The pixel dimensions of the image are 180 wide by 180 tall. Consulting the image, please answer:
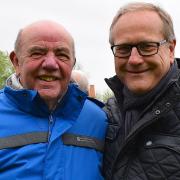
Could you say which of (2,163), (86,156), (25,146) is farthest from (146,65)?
(2,163)

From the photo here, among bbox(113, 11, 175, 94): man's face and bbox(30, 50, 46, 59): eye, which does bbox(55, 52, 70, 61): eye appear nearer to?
bbox(30, 50, 46, 59): eye

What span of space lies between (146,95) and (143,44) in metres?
0.36

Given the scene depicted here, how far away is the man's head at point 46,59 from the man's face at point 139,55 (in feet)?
1.78

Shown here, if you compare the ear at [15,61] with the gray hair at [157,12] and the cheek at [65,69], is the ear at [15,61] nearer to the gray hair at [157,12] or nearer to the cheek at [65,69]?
the cheek at [65,69]

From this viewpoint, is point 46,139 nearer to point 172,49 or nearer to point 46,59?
point 46,59

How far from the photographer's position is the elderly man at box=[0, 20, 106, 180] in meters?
2.93

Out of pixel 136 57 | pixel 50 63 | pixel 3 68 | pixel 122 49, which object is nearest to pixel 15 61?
pixel 50 63

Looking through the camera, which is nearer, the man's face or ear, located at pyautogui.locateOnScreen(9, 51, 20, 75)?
the man's face

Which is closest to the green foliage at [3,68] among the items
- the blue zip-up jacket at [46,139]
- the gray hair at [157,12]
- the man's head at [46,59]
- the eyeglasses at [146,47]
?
the man's head at [46,59]

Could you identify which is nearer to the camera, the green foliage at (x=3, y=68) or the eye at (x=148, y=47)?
the eye at (x=148, y=47)

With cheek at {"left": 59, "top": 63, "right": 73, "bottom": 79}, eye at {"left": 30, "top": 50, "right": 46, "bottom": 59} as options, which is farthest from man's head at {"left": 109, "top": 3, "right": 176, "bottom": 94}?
eye at {"left": 30, "top": 50, "right": 46, "bottom": 59}

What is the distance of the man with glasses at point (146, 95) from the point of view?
2.61 metres

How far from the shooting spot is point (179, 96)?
102 inches

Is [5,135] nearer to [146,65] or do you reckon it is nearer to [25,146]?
[25,146]
